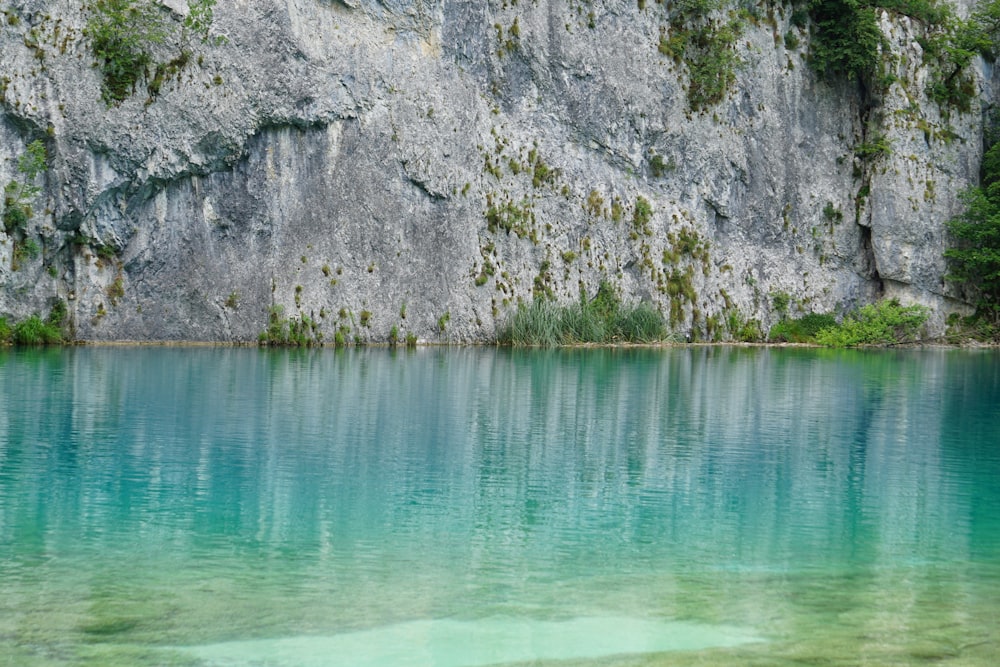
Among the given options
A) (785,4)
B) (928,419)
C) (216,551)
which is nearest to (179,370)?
(928,419)

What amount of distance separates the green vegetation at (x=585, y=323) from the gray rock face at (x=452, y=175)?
0.72m

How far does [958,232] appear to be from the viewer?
1874 inches

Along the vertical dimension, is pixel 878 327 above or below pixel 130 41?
below

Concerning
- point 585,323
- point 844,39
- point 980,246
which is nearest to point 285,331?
point 585,323

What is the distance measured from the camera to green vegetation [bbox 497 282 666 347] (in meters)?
39.5

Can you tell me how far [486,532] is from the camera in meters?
9.14

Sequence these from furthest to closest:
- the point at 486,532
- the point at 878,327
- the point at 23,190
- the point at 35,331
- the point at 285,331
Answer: the point at 878,327, the point at 285,331, the point at 35,331, the point at 23,190, the point at 486,532

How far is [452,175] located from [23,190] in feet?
45.7

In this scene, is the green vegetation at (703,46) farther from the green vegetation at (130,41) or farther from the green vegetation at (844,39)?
the green vegetation at (130,41)

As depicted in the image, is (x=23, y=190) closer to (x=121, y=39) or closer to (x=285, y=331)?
(x=121, y=39)

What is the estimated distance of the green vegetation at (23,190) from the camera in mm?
31812

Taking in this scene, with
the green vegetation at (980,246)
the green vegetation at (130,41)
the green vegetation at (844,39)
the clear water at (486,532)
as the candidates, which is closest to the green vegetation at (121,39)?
the green vegetation at (130,41)

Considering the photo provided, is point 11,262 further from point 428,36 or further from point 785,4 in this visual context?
point 785,4

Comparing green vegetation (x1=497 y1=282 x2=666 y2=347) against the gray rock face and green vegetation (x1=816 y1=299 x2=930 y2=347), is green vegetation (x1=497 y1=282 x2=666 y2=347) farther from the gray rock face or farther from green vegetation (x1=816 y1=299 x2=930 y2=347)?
green vegetation (x1=816 y1=299 x2=930 y2=347)
